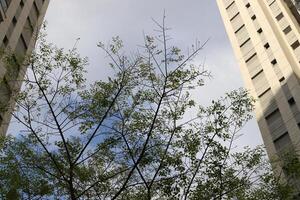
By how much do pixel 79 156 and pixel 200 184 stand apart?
3.33m

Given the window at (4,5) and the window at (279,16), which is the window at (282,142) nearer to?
the window at (279,16)

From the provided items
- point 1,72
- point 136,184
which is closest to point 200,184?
point 136,184

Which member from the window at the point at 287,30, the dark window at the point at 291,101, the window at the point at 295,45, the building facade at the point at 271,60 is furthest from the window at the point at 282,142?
the window at the point at 287,30

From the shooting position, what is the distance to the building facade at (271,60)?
30.4 m

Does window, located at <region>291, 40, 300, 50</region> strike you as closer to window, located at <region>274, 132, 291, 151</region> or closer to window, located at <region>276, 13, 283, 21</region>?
window, located at <region>276, 13, 283, 21</region>

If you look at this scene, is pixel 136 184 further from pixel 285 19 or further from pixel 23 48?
pixel 285 19

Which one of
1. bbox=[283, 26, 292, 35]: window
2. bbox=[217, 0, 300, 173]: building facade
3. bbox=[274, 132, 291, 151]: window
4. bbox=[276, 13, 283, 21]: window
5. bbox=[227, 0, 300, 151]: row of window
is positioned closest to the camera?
bbox=[274, 132, 291, 151]: window

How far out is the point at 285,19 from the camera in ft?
119

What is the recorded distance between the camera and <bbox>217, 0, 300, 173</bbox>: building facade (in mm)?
30438

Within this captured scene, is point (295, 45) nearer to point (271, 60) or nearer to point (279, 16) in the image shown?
point (271, 60)

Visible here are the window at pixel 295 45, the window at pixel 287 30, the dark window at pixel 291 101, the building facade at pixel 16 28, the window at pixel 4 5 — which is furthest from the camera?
the window at pixel 287 30

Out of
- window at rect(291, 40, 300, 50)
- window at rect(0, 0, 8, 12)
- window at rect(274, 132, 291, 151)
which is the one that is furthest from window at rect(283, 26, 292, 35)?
window at rect(0, 0, 8, 12)

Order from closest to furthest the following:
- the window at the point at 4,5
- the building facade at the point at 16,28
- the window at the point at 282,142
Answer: the building facade at the point at 16,28 < the window at the point at 4,5 < the window at the point at 282,142

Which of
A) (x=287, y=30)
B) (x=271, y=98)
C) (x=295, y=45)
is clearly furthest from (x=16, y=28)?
(x=287, y=30)
